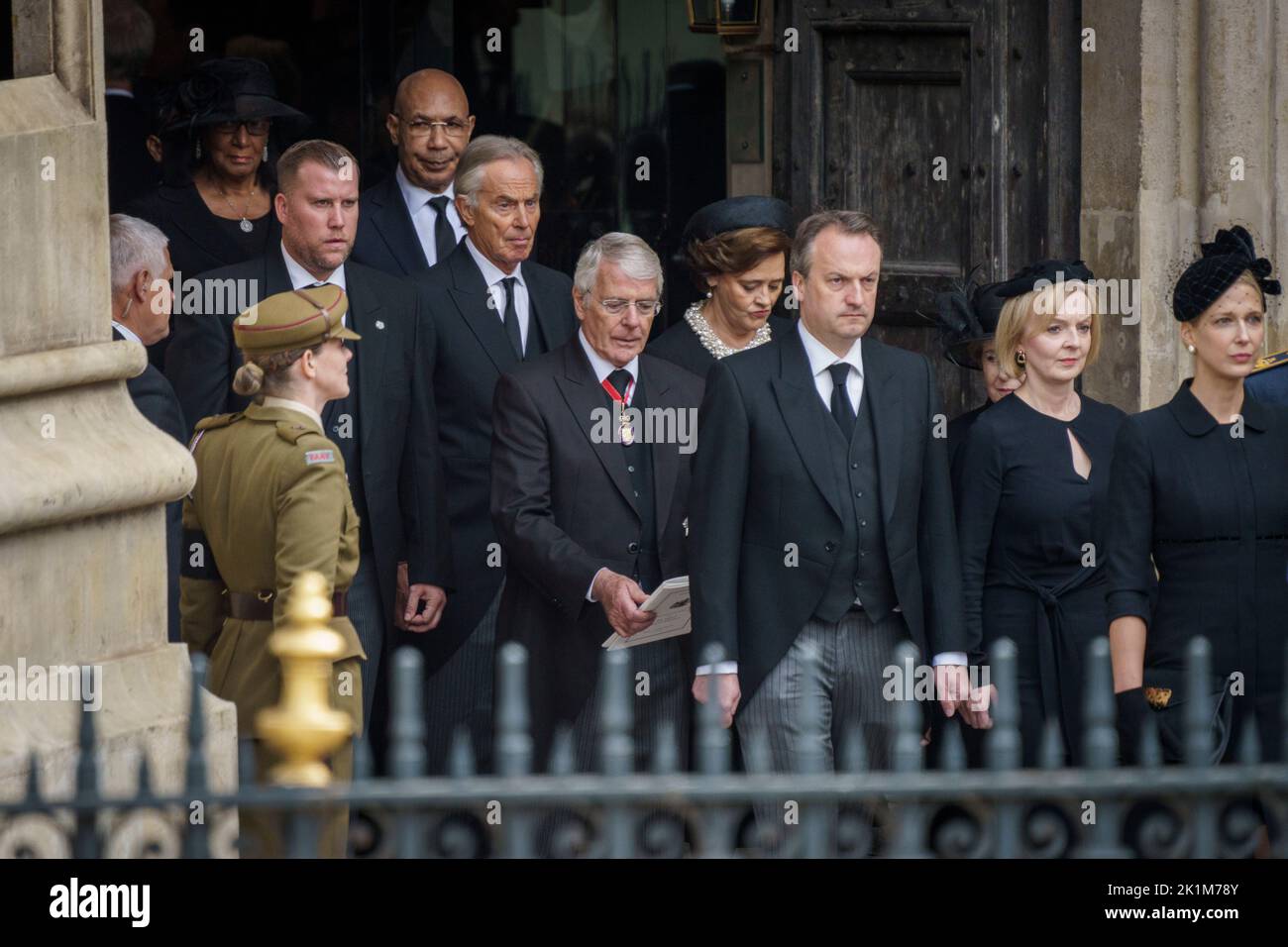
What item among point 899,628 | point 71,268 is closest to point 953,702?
point 899,628

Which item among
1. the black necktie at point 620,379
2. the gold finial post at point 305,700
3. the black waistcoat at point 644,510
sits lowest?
the gold finial post at point 305,700

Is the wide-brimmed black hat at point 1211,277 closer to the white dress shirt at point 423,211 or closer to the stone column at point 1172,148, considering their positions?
the stone column at point 1172,148

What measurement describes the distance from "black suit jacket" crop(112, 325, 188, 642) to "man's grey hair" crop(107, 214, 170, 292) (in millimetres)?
199

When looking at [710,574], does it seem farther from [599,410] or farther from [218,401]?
[218,401]

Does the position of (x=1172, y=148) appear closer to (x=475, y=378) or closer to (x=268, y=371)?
(x=475, y=378)

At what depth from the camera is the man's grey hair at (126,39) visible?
9180 millimetres

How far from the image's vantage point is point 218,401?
674cm

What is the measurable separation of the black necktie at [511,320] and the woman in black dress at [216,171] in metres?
0.76

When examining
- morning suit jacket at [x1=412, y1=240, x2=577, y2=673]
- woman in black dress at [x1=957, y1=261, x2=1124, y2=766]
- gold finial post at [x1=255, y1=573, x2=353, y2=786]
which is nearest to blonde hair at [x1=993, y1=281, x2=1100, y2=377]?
woman in black dress at [x1=957, y1=261, x2=1124, y2=766]

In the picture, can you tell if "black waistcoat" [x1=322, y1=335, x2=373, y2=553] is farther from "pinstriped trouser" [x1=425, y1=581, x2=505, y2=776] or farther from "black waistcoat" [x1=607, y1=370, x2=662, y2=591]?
"black waistcoat" [x1=607, y1=370, x2=662, y2=591]

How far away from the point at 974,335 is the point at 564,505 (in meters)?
1.38

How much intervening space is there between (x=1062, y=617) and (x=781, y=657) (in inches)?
32.0

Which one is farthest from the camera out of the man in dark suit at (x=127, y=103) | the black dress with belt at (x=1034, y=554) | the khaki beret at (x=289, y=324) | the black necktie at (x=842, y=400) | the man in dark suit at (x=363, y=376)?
the man in dark suit at (x=127, y=103)

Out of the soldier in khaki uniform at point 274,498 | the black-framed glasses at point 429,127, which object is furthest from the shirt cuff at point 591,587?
the black-framed glasses at point 429,127
